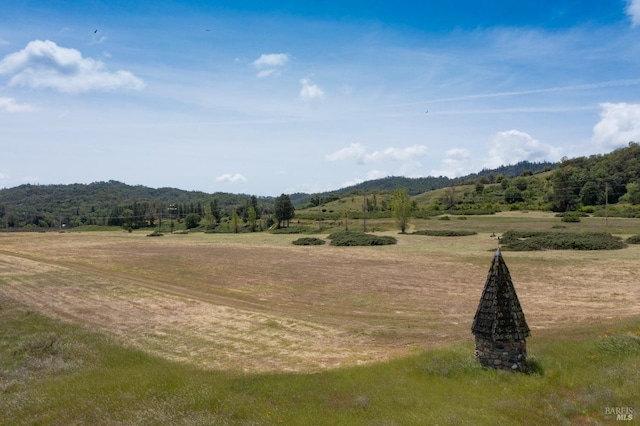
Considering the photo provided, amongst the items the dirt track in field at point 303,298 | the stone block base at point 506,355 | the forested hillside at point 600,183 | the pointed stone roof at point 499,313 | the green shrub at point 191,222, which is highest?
the forested hillside at point 600,183

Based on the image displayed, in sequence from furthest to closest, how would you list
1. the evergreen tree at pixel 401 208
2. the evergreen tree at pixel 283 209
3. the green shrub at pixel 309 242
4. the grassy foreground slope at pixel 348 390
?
the evergreen tree at pixel 283 209 → the evergreen tree at pixel 401 208 → the green shrub at pixel 309 242 → the grassy foreground slope at pixel 348 390

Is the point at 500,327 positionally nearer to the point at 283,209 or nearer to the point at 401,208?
the point at 401,208

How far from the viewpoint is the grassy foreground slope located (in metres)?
12.0

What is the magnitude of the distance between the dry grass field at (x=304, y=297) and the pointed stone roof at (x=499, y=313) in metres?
4.71

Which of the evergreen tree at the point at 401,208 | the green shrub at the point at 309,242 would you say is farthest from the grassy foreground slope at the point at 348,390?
the evergreen tree at the point at 401,208

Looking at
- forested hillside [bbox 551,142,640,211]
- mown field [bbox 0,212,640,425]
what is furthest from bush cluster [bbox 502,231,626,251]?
forested hillside [bbox 551,142,640,211]

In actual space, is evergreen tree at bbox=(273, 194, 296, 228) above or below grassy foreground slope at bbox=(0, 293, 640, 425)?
above

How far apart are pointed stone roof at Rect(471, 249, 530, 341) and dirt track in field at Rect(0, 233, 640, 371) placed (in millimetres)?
5228

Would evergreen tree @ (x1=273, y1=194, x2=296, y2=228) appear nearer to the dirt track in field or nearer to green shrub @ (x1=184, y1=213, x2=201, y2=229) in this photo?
green shrub @ (x1=184, y1=213, x2=201, y2=229)

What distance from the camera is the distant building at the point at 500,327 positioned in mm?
14570

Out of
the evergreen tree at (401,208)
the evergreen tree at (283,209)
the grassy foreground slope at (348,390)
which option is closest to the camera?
the grassy foreground slope at (348,390)

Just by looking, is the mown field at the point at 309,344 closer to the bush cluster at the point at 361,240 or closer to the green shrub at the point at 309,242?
the bush cluster at the point at 361,240

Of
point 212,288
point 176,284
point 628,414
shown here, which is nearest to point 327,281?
point 212,288

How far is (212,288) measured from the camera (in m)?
36.2
